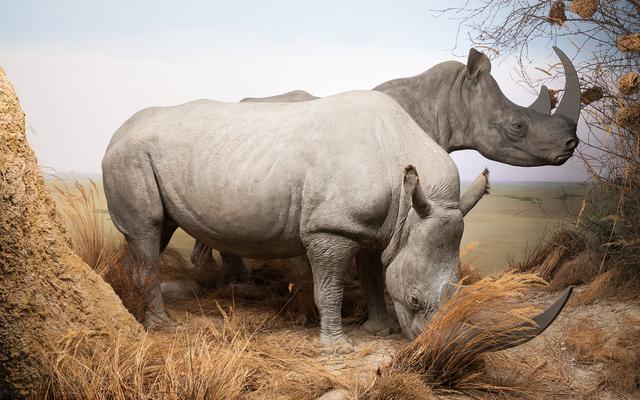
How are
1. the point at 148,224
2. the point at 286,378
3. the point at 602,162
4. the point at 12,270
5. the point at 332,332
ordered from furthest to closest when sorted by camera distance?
the point at 602,162 → the point at 148,224 → the point at 332,332 → the point at 286,378 → the point at 12,270

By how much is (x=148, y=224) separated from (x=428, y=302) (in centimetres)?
167

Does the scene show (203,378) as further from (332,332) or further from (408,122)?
(408,122)

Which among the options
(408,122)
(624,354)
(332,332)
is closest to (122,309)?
(332,332)

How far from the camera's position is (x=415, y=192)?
11.8 feet

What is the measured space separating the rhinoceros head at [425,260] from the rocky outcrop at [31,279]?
1415 mm

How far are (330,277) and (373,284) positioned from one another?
552 millimetres

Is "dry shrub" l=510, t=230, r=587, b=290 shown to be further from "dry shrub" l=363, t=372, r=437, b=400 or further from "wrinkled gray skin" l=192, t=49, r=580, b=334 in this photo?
"dry shrub" l=363, t=372, r=437, b=400

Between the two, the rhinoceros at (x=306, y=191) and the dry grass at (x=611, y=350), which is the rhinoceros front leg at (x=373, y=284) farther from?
the dry grass at (x=611, y=350)

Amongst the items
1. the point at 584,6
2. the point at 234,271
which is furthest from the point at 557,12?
the point at 234,271

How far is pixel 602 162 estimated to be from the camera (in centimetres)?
480

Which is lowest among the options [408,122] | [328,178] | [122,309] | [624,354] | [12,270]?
[624,354]

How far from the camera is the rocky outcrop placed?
2.87m

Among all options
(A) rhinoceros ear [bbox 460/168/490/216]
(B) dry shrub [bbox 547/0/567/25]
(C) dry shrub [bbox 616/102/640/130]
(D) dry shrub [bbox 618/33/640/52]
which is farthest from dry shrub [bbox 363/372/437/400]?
(B) dry shrub [bbox 547/0/567/25]

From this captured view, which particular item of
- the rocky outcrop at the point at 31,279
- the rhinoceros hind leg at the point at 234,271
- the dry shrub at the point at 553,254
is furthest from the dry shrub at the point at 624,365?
the rhinoceros hind leg at the point at 234,271
